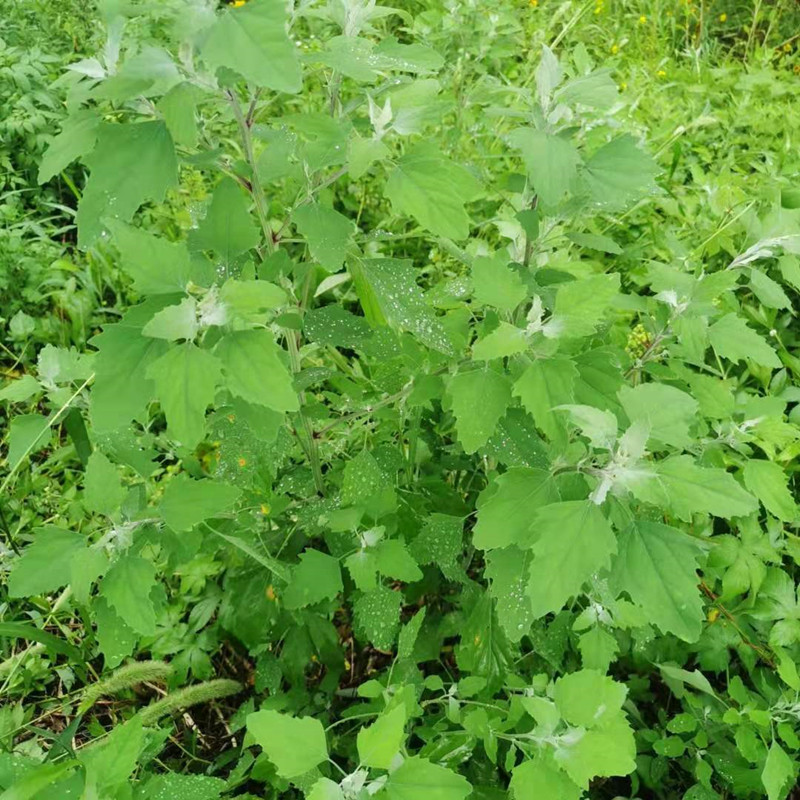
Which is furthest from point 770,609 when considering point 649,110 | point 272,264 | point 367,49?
point 649,110

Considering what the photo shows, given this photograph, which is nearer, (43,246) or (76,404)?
(76,404)

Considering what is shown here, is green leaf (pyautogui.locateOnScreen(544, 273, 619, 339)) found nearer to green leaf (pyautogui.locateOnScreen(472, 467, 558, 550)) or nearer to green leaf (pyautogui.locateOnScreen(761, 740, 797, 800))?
green leaf (pyautogui.locateOnScreen(472, 467, 558, 550))

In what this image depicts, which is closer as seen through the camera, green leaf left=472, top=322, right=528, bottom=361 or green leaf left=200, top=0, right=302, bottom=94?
green leaf left=200, top=0, right=302, bottom=94

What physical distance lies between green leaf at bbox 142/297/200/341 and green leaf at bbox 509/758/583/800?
0.79m

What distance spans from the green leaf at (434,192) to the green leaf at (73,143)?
15.9 inches

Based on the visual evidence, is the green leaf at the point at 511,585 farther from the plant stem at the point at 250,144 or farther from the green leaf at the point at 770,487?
the plant stem at the point at 250,144

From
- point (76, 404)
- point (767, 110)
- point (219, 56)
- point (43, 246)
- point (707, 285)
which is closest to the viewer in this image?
point (219, 56)

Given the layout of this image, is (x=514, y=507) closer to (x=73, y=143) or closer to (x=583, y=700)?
(x=583, y=700)

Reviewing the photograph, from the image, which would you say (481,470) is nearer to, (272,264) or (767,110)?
(272,264)

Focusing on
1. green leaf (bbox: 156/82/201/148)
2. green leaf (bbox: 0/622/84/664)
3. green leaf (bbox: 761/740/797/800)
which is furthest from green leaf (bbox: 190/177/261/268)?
green leaf (bbox: 761/740/797/800)

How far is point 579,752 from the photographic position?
112cm

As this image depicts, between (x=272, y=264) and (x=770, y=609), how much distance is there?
134 centimetres

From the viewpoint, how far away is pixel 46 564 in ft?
3.78

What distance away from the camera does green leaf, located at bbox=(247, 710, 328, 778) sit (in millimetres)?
945
